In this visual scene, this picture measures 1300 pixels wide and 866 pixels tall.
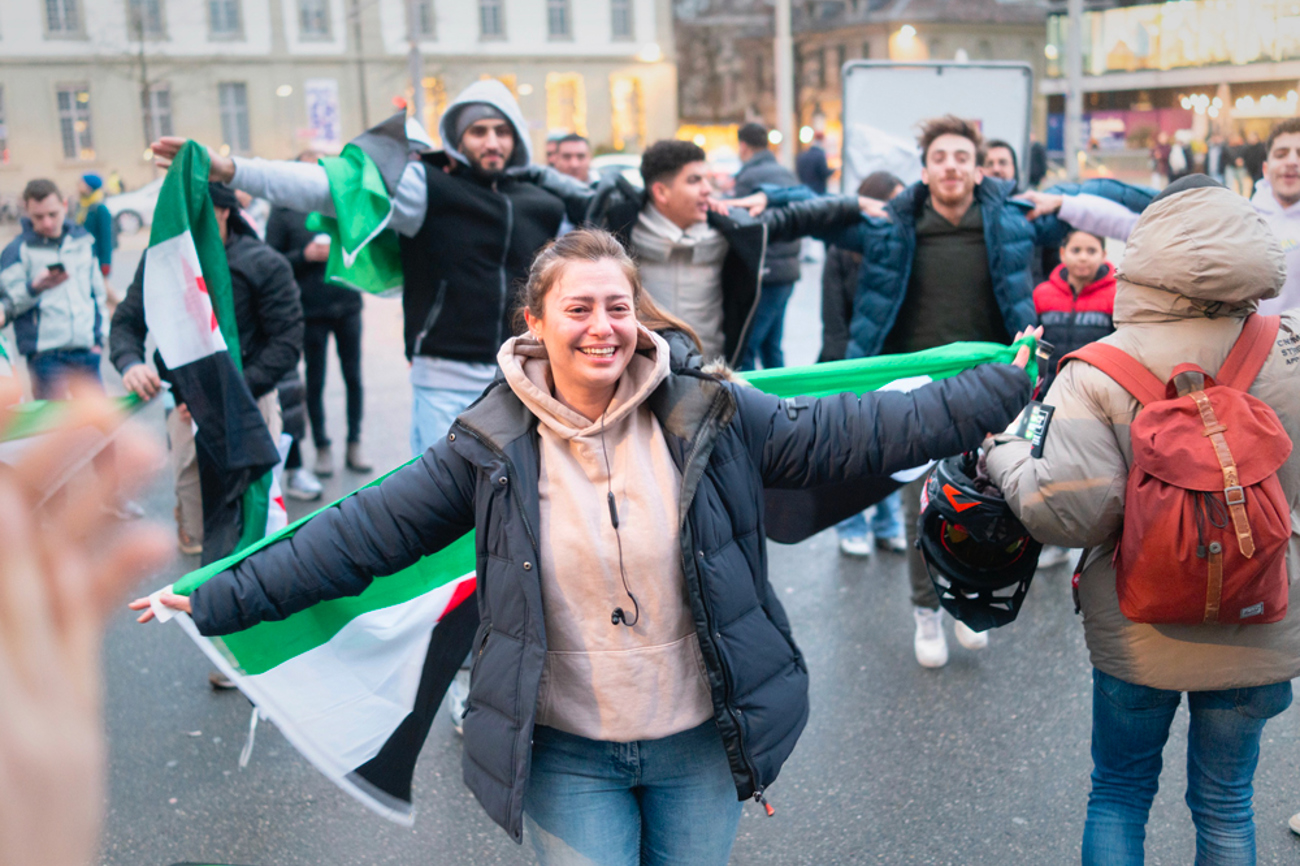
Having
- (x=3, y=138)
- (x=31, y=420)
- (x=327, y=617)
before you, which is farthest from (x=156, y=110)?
(x=31, y=420)

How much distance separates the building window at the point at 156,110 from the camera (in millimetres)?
33656

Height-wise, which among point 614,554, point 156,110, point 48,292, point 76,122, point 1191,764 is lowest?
point 1191,764

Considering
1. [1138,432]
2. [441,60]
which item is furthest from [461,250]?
[441,60]

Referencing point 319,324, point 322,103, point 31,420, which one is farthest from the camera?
point 322,103

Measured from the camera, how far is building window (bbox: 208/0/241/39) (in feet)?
117

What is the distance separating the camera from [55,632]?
0.92 m

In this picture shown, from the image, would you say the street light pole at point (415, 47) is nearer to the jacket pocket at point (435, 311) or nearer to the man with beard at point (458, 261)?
the man with beard at point (458, 261)

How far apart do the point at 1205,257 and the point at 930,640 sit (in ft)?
8.79

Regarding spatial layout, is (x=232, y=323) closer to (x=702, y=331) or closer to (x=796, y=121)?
(x=702, y=331)

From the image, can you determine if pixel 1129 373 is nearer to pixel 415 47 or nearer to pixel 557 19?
pixel 415 47

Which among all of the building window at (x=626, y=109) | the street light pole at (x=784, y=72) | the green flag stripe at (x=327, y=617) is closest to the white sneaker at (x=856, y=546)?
the green flag stripe at (x=327, y=617)

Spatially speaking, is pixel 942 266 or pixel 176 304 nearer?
pixel 176 304

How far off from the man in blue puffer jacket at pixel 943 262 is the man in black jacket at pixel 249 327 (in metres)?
2.47

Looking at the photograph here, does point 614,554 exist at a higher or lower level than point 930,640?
higher
